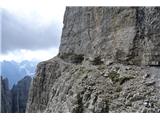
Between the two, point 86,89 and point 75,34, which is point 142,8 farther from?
point 75,34

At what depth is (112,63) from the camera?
72.6ft

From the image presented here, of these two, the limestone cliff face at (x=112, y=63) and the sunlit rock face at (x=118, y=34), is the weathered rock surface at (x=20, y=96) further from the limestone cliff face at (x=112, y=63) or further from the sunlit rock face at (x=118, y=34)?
the limestone cliff face at (x=112, y=63)

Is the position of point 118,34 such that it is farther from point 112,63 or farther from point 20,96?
point 20,96

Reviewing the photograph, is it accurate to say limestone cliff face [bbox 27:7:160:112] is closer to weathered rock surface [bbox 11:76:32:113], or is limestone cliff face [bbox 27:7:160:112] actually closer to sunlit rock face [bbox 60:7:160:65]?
sunlit rock face [bbox 60:7:160:65]

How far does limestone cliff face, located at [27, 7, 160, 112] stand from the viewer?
17.5m

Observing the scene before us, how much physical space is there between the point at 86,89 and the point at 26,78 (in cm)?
7040

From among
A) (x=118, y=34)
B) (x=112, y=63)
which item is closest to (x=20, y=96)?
(x=118, y=34)

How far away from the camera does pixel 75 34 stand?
1154 inches

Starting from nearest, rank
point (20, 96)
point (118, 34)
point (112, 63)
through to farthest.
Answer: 1. point (112, 63)
2. point (118, 34)
3. point (20, 96)

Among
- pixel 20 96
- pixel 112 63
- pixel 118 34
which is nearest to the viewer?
pixel 112 63

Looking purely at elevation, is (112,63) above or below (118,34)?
below

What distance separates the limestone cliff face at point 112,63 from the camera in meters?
17.5

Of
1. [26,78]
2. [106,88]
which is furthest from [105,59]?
[26,78]

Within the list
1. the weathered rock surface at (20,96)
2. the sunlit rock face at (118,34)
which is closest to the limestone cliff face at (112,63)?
the sunlit rock face at (118,34)
